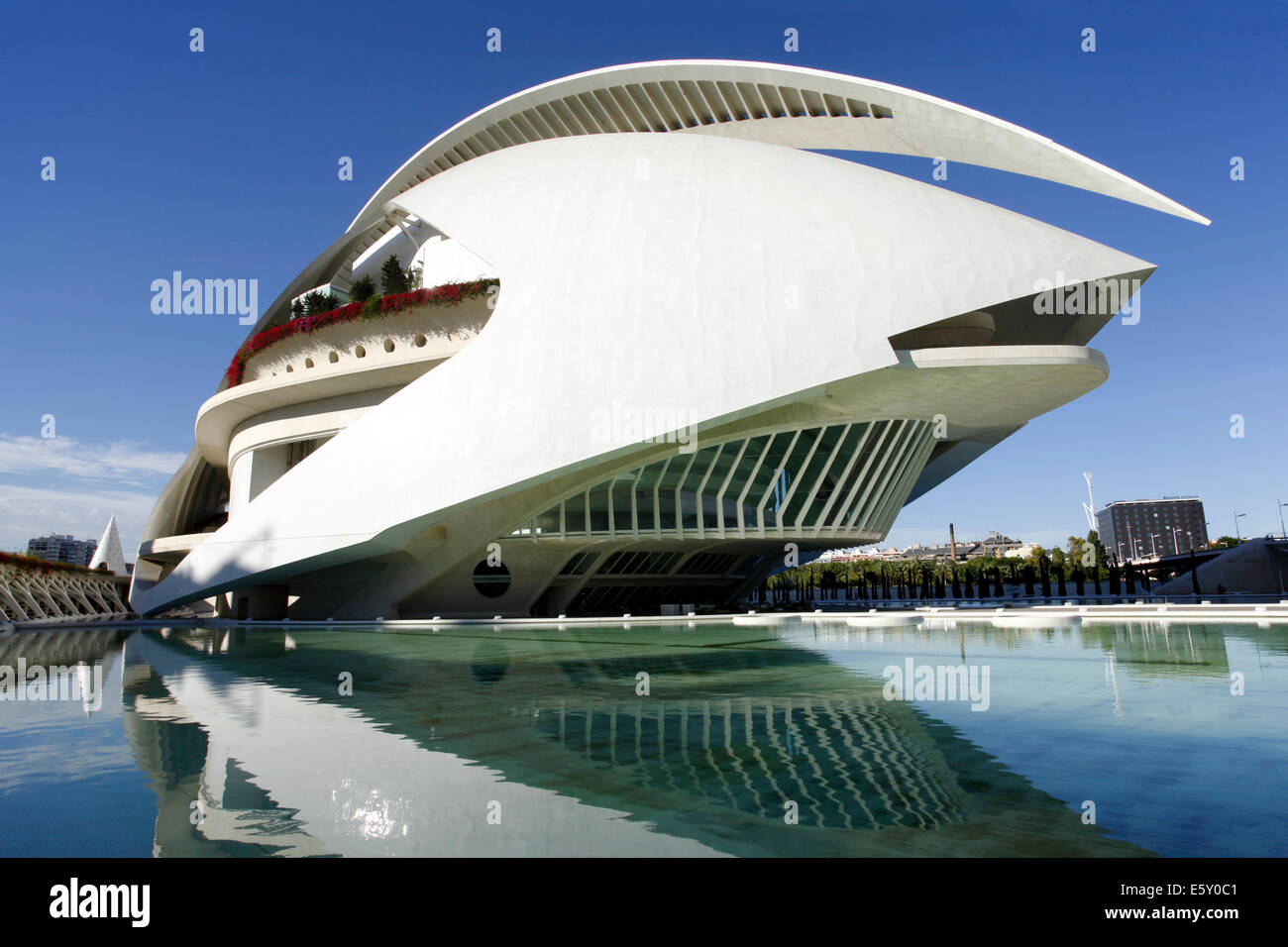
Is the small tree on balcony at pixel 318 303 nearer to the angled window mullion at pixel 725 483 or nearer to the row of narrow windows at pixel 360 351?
the row of narrow windows at pixel 360 351

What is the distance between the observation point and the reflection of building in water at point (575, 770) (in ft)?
10.9

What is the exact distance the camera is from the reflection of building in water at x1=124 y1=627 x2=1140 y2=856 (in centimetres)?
332

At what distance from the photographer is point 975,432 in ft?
73.5

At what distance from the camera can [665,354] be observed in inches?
667

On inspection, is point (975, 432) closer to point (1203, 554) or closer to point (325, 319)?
point (325, 319)

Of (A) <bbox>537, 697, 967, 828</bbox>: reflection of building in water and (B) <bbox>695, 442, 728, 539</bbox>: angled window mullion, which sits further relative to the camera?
(B) <bbox>695, 442, 728, 539</bbox>: angled window mullion

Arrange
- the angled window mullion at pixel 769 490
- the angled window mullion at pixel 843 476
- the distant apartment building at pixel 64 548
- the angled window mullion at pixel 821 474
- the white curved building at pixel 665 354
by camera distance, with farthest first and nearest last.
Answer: the distant apartment building at pixel 64 548
the angled window mullion at pixel 769 490
the angled window mullion at pixel 843 476
the angled window mullion at pixel 821 474
the white curved building at pixel 665 354

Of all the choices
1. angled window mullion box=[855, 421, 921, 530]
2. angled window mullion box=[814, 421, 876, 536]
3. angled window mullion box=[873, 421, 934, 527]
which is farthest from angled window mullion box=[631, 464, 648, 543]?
angled window mullion box=[873, 421, 934, 527]

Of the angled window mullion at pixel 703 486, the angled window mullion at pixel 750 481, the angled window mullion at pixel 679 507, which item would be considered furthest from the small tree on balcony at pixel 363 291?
the angled window mullion at pixel 750 481

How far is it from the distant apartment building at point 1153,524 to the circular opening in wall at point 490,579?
17221 cm

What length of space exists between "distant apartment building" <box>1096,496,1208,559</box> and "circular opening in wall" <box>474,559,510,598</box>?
172 meters

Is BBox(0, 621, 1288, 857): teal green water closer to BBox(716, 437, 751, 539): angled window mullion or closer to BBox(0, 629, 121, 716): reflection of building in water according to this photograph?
BBox(0, 629, 121, 716): reflection of building in water
